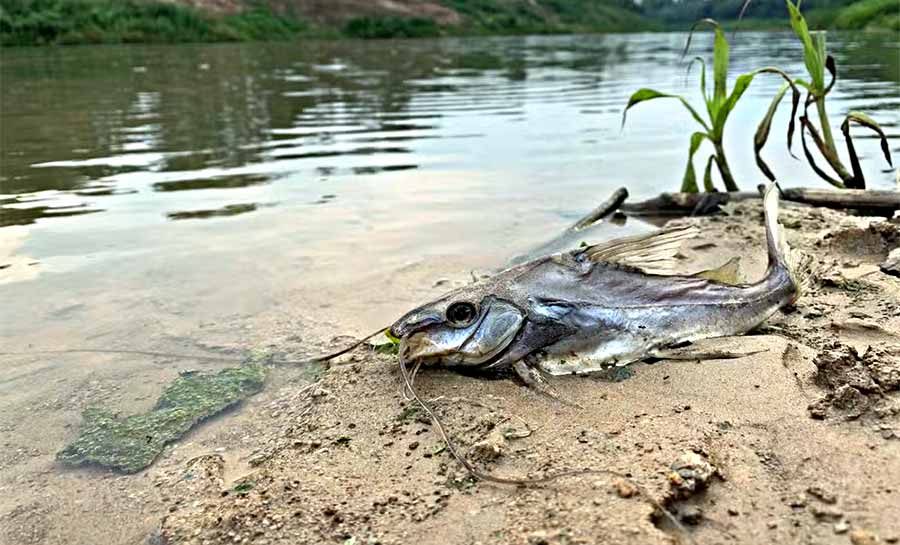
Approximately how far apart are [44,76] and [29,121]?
8.47 meters

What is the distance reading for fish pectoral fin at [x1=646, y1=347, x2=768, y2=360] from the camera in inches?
128

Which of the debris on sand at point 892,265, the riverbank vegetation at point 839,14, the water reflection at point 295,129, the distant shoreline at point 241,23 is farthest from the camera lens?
the riverbank vegetation at point 839,14

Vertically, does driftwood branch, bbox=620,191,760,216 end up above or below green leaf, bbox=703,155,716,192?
below

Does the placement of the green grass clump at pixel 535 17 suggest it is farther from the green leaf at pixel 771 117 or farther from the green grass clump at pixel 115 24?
the green leaf at pixel 771 117

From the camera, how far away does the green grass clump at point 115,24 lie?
33875mm

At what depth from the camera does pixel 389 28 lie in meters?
55.7

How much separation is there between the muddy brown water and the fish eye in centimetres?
95

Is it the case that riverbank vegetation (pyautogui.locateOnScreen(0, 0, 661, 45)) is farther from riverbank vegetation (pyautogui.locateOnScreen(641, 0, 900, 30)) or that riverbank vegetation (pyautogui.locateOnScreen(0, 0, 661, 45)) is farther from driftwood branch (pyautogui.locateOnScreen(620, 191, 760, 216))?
driftwood branch (pyautogui.locateOnScreen(620, 191, 760, 216))

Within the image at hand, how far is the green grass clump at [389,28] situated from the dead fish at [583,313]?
52.5 m

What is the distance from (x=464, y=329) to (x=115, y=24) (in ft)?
134

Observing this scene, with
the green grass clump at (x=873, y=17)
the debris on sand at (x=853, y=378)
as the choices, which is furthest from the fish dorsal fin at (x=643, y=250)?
the green grass clump at (x=873, y=17)

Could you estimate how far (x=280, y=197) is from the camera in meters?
7.33

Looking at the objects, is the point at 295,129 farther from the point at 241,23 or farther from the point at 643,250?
the point at 241,23

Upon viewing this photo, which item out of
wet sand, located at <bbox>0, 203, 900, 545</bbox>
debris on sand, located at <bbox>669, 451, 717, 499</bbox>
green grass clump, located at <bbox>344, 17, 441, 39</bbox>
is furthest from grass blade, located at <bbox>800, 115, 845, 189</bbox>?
green grass clump, located at <bbox>344, 17, 441, 39</bbox>
